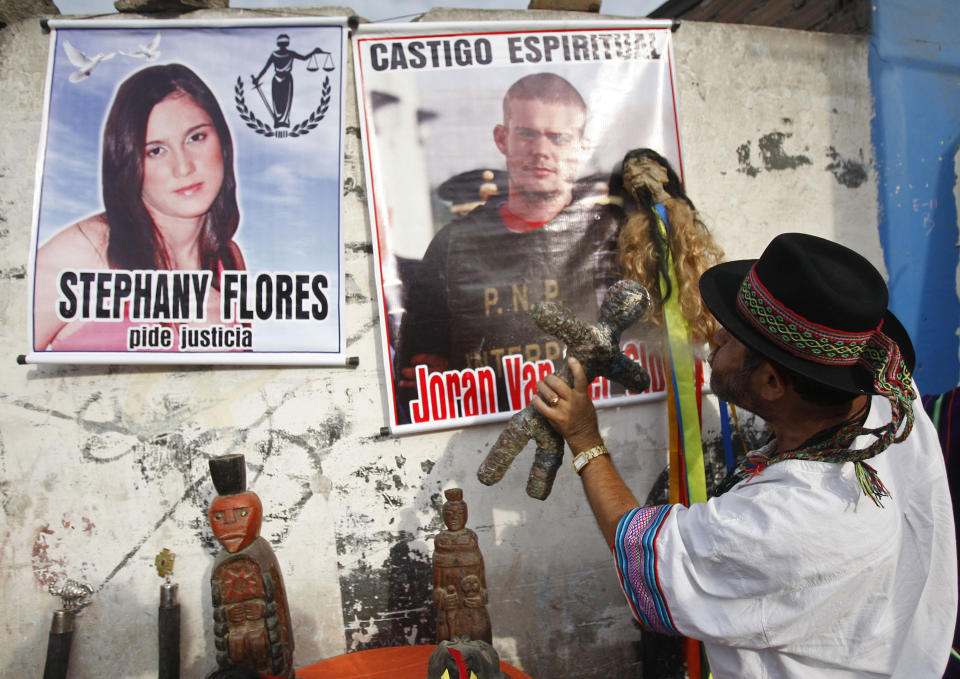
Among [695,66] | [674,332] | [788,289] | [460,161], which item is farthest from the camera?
[695,66]

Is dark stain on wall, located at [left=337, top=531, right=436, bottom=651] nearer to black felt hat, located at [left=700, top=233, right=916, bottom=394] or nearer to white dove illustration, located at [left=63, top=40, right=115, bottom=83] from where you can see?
black felt hat, located at [left=700, top=233, right=916, bottom=394]

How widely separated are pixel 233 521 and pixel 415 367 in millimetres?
1054

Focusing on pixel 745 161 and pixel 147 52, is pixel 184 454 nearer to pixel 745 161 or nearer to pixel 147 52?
pixel 147 52

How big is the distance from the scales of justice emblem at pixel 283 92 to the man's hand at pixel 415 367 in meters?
1.25

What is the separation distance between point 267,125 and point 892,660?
10.3ft

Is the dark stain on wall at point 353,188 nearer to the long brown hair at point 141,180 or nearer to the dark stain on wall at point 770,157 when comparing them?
the long brown hair at point 141,180

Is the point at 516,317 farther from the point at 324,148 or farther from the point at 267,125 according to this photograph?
the point at 267,125

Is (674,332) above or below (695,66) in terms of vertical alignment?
below

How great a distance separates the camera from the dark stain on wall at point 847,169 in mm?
3385

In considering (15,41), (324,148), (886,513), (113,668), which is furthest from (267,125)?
(886,513)

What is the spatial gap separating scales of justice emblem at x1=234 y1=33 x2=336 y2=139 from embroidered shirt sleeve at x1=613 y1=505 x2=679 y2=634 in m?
2.41

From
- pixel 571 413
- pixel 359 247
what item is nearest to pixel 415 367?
pixel 359 247

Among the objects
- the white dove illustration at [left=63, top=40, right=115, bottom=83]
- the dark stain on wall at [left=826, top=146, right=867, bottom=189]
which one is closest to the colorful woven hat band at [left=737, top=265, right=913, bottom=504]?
the dark stain on wall at [left=826, top=146, right=867, bottom=189]

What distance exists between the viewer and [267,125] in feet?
9.72
